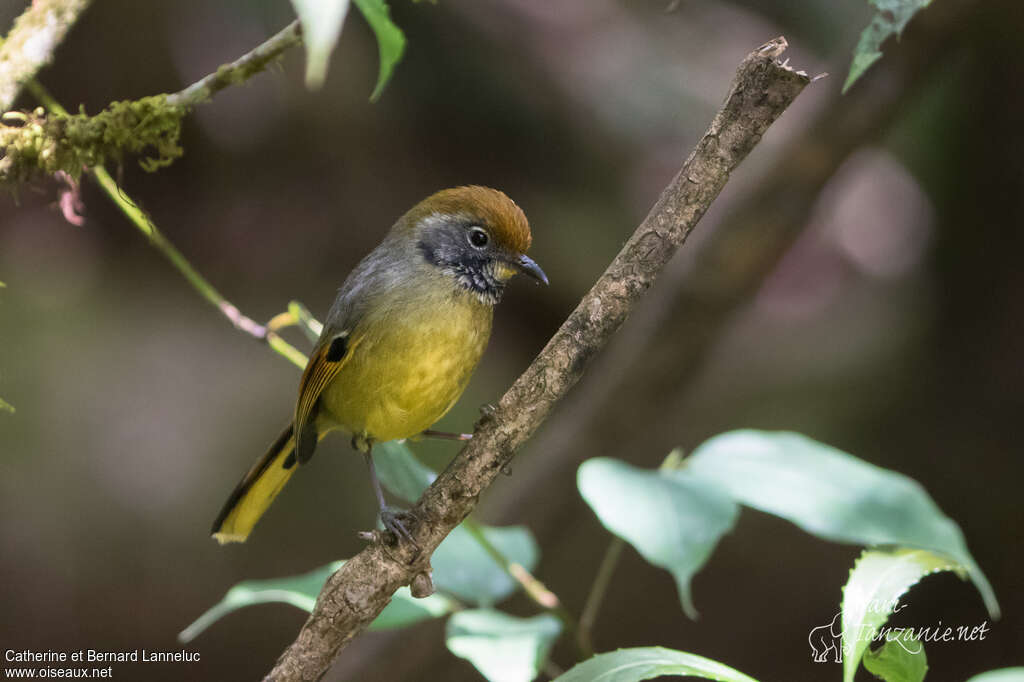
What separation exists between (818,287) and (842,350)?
0.40m

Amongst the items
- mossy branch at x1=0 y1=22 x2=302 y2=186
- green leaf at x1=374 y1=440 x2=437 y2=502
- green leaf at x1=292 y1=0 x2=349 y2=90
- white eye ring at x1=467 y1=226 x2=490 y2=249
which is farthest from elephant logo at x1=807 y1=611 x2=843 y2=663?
mossy branch at x1=0 y1=22 x2=302 y2=186

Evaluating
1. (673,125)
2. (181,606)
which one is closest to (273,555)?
(181,606)

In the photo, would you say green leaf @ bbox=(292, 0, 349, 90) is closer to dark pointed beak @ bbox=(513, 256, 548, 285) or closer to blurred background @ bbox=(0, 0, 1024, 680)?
dark pointed beak @ bbox=(513, 256, 548, 285)

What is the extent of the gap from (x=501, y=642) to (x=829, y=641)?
5.21 ft

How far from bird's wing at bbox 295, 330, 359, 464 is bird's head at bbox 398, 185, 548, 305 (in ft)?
1.09

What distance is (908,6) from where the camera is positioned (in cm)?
160

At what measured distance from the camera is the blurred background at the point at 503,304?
176 inches

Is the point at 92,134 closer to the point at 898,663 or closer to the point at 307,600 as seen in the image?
the point at 307,600

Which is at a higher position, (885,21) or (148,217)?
(885,21)

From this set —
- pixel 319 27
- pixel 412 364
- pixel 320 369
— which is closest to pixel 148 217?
pixel 320 369

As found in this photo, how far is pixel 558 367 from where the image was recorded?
1694 mm

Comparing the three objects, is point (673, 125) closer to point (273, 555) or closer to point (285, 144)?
point (285, 144)

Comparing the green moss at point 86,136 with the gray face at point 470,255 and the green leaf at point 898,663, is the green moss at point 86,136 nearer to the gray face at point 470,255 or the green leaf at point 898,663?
the gray face at point 470,255

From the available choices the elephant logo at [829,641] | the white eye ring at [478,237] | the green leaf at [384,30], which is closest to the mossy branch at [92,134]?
the green leaf at [384,30]
